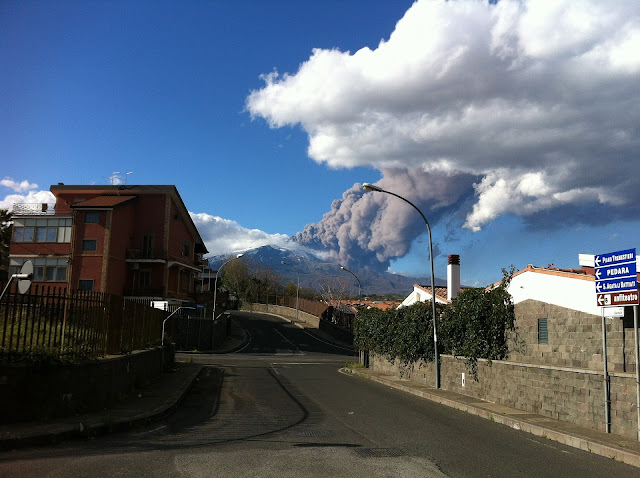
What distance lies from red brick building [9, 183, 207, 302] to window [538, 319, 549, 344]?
132 ft

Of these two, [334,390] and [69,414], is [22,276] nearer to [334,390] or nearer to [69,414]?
[69,414]

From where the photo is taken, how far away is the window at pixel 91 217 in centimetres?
4762

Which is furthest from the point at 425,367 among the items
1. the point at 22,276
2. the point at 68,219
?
the point at 68,219

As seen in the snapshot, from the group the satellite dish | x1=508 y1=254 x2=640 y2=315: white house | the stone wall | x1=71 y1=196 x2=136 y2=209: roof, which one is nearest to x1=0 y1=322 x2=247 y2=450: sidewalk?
the stone wall

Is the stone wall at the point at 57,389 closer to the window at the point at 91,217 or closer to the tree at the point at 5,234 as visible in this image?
the window at the point at 91,217

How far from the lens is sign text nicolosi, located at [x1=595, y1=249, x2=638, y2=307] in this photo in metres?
10.0

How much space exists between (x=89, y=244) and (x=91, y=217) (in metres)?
2.43

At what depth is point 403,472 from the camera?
6.99 m

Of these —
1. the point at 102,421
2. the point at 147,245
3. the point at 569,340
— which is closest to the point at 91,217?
the point at 147,245

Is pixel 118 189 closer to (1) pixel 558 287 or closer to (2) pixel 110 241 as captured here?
(2) pixel 110 241

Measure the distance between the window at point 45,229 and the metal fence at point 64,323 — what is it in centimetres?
3763

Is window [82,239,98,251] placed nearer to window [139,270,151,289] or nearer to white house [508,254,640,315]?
window [139,270,151,289]

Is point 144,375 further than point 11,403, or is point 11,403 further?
point 144,375

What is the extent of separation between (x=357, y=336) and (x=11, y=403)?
76.4 ft
